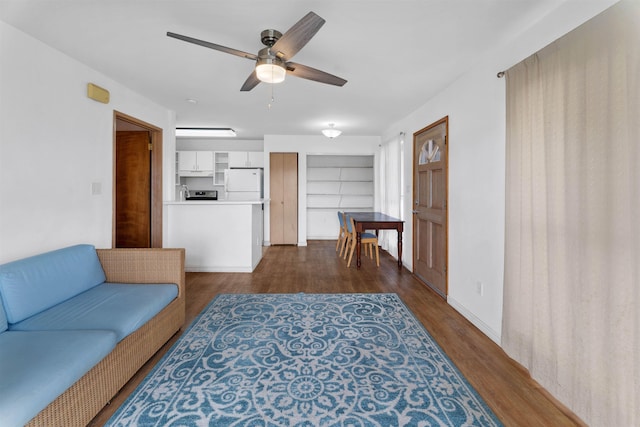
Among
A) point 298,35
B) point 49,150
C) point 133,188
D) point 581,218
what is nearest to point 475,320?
point 581,218

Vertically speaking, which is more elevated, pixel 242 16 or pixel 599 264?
pixel 242 16

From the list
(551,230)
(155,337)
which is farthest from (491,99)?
(155,337)

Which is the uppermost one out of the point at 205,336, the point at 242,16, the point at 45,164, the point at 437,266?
the point at 242,16

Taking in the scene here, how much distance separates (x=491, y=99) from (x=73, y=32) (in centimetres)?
336

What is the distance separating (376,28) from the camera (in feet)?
7.21

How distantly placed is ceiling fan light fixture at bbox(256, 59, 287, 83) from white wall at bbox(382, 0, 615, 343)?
1755 mm

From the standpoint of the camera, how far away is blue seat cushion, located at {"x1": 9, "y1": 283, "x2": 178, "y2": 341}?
68.2 inches

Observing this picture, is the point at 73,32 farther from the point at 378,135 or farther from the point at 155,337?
the point at 378,135

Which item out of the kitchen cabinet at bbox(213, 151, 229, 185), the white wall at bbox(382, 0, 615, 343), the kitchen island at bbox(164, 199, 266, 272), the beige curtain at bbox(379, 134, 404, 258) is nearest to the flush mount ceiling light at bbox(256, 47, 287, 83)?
the white wall at bbox(382, 0, 615, 343)

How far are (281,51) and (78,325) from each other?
2.10 metres

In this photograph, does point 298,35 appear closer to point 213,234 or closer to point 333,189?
point 213,234

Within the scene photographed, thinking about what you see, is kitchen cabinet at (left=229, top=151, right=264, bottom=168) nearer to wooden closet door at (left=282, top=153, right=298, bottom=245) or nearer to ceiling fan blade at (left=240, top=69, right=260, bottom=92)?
wooden closet door at (left=282, top=153, right=298, bottom=245)

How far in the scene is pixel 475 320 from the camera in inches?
108

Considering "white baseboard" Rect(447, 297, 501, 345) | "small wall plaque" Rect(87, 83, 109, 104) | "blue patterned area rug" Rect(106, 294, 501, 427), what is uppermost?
"small wall plaque" Rect(87, 83, 109, 104)
